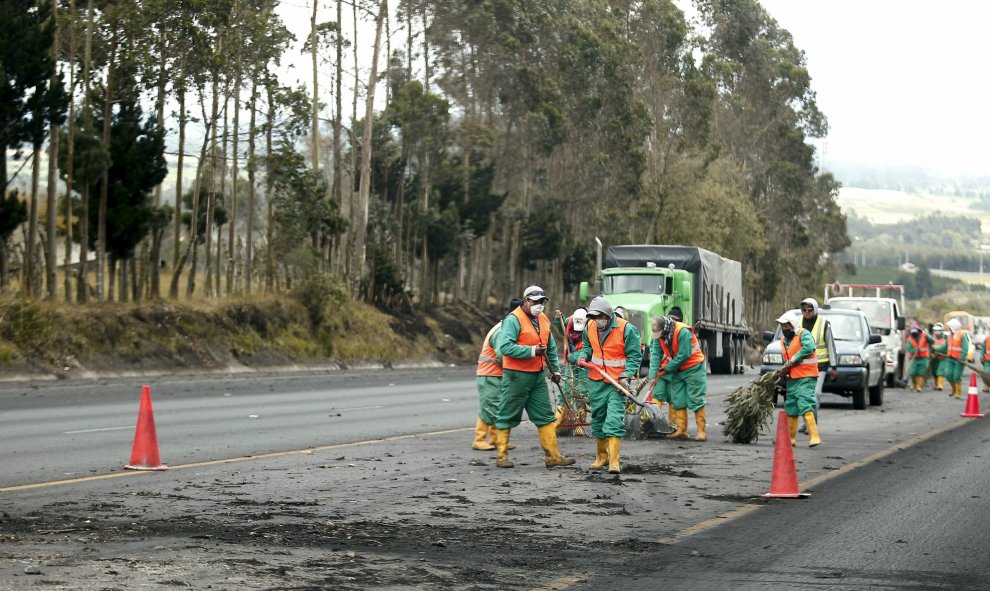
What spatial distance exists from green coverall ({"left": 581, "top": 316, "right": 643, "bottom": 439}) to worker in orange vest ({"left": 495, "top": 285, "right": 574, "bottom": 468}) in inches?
17.9

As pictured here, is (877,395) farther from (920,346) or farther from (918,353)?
(918,353)

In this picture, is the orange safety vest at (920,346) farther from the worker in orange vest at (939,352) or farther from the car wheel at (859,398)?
the car wheel at (859,398)

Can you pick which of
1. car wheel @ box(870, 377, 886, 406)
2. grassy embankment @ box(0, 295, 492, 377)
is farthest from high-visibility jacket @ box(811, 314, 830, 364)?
grassy embankment @ box(0, 295, 492, 377)

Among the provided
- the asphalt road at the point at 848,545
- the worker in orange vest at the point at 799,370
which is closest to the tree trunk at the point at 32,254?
the worker in orange vest at the point at 799,370

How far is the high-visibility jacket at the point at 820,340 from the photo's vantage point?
19328 mm

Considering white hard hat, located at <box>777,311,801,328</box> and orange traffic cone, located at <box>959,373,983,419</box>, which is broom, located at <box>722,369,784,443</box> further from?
orange traffic cone, located at <box>959,373,983,419</box>

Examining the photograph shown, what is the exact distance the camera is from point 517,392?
14781 millimetres

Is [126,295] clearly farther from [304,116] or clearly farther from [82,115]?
[304,116]

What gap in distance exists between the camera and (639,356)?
1488 cm

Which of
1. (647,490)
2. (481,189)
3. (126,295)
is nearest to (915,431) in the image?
(647,490)

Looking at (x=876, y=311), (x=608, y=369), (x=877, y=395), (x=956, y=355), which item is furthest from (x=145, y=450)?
(x=956, y=355)

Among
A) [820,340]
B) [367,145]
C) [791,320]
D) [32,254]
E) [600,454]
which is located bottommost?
[600,454]

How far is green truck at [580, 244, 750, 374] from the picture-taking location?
37.1 meters

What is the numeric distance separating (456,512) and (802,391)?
24.6 ft
